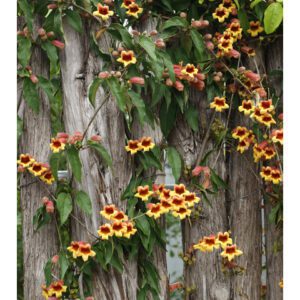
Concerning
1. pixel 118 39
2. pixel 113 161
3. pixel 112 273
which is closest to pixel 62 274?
pixel 112 273

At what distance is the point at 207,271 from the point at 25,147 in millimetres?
817

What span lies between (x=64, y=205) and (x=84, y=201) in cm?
7

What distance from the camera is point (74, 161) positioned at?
2.22m

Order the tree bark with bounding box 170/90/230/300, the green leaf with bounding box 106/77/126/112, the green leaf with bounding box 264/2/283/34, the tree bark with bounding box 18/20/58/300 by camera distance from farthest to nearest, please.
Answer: the tree bark with bounding box 170/90/230/300
the tree bark with bounding box 18/20/58/300
the green leaf with bounding box 264/2/283/34
the green leaf with bounding box 106/77/126/112

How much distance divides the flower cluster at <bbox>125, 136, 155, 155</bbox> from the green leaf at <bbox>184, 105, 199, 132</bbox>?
0.20m

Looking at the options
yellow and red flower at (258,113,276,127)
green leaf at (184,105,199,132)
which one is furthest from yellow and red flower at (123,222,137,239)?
yellow and red flower at (258,113,276,127)

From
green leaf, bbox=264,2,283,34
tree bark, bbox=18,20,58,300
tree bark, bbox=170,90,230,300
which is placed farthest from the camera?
tree bark, bbox=170,90,230,300

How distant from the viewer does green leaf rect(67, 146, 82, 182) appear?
2.22 m

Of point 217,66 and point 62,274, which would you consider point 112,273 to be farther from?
point 217,66

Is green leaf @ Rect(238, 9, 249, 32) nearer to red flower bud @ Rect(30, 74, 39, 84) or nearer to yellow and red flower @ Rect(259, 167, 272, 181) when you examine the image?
yellow and red flower @ Rect(259, 167, 272, 181)

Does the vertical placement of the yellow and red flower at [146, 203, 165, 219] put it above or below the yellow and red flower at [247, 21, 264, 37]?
below

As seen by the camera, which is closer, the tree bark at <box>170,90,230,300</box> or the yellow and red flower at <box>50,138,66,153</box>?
the yellow and red flower at <box>50,138,66,153</box>

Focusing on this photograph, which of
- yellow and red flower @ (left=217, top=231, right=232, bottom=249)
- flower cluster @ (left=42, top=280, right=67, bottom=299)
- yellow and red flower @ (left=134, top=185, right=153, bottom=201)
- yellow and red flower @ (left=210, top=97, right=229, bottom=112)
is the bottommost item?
flower cluster @ (left=42, top=280, right=67, bottom=299)

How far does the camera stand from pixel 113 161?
7.89 feet
